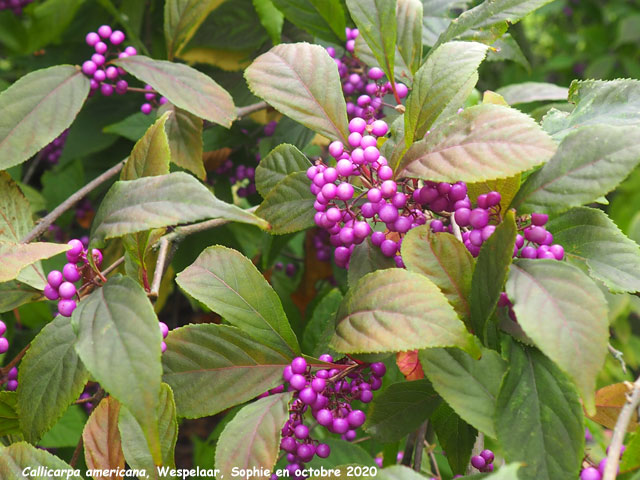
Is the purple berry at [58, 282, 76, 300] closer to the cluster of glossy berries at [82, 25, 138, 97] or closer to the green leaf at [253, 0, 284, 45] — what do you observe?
the cluster of glossy berries at [82, 25, 138, 97]

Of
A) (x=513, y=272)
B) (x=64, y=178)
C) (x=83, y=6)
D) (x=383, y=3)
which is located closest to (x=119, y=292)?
(x=513, y=272)

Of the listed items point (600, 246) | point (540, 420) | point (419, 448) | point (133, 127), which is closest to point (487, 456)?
point (419, 448)

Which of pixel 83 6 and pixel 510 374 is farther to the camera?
pixel 83 6

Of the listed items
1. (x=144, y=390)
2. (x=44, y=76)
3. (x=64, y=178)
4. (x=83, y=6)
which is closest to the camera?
(x=144, y=390)

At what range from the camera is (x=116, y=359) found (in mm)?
629

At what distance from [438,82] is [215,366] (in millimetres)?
448

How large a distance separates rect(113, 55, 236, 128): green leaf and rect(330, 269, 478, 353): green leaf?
0.46 metres

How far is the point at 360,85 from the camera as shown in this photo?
4.23 feet

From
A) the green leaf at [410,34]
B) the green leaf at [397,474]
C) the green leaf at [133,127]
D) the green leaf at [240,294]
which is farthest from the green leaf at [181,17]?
the green leaf at [397,474]

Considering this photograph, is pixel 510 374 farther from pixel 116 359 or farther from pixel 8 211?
pixel 8 211

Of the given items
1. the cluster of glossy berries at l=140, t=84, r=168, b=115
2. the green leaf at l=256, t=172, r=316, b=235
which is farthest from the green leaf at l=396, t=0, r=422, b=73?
the cluster of glossy berries at l=140, t=84, r=168, b=115

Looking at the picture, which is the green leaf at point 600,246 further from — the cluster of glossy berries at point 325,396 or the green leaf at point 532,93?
the green leaf at point 532,93

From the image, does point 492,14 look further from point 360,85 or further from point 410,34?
point 360,85

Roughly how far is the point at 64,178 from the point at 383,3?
3.73 feet
